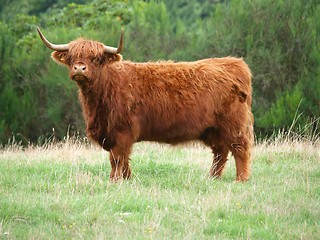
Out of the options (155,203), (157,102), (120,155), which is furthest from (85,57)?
(155,203)

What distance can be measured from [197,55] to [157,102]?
32.4 feet

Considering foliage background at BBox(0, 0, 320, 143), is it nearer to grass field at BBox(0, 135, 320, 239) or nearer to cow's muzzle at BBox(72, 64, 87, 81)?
grass field at BBox(0, 135, 320, 239)

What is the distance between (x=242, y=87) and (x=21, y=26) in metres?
16.1

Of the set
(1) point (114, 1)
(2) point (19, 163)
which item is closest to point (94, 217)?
(2) point (19, 163)

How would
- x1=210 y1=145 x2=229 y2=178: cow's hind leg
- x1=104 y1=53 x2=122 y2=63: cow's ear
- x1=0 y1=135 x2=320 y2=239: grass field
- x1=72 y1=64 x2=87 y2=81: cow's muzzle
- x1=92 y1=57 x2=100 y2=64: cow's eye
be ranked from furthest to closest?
x1=210 y1=145 x2=229 y2=178: cow's hind leg → x1=104 y1=53 x2=122 y2=63: cow's ear → x1=92 y1=57 x2=100 y2=64: cow's eye → x1=72 y1=64 x2=87 y2=81: cow's muzzle → x1=0 y1=135 x2=320 y2=239: grass field

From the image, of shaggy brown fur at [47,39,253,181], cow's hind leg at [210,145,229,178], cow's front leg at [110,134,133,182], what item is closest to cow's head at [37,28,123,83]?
shaggy brown fur at [47,39,253,181]

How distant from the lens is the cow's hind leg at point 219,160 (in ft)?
20.4

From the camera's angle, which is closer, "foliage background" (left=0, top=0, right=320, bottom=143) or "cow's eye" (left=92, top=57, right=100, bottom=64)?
"cow's eye" (left=92, top=57, right=100, bottom=64)

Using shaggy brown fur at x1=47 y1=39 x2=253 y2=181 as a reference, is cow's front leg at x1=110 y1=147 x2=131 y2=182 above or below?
below

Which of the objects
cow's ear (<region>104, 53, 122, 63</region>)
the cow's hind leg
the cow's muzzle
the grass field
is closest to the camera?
the grass field

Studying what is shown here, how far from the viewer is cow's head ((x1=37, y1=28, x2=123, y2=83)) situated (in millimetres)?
5375

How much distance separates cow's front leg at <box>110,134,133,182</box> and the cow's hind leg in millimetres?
1178

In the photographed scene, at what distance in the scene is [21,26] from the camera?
20359mm

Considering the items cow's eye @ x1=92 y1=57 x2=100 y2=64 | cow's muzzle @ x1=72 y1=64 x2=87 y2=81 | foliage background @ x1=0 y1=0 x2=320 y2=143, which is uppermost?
cow's eye @ x1=92 y1=57 x2=100 y2=64
